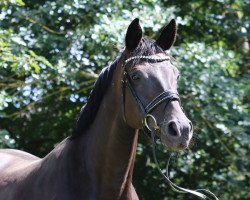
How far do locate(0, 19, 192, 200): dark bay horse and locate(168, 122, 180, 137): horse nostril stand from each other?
3 centimetres

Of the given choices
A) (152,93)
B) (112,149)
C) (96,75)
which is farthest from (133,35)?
(96,75)

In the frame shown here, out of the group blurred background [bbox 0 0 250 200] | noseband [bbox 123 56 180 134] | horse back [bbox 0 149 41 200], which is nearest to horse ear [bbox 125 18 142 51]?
noseband [bbox 123 56 180 134]

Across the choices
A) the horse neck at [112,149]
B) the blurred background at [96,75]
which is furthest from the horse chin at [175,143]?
the blurred background at [96,75]

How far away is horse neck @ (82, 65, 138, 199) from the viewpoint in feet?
12.8

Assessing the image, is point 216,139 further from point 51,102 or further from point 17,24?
point 17,24

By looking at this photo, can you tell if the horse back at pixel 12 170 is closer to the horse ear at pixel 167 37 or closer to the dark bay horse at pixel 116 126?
the dark bay horse at pixel 116 126

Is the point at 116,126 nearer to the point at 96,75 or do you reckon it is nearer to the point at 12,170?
the point at 12,170

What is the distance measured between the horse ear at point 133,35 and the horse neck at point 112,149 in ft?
0.64

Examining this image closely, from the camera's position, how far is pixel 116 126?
3.94 metres

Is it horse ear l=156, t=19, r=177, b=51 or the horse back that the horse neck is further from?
the horse back

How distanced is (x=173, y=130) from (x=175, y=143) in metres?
0.07

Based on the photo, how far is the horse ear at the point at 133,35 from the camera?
13.0 feet

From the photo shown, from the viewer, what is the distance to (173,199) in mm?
9281

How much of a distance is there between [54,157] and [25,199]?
321mm
